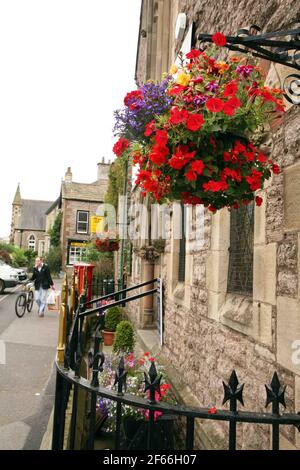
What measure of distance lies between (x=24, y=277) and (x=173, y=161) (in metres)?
21.8

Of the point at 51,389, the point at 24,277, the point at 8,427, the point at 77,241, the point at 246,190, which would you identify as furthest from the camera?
the point at 77,241

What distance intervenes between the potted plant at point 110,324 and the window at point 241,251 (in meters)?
5.59

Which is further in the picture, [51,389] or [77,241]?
[77,241]

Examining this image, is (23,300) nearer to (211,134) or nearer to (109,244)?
(109,244)

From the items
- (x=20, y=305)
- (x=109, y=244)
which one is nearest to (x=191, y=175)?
(x=20, y=305)

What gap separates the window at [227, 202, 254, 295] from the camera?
3311 mm

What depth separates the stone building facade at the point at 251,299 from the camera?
8.04ft

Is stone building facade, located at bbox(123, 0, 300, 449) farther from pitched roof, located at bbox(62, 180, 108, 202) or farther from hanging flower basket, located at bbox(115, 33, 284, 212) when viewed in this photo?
pitched roof, located at bbox(62, 180, 108, 202)

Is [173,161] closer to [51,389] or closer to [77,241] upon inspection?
[51,389]

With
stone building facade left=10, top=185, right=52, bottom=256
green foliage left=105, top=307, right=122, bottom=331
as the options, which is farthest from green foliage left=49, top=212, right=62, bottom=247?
green foliage left=105, top=307, right=122, bottom=331

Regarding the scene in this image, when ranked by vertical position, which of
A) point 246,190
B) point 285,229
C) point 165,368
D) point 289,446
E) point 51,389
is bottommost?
point 51,389

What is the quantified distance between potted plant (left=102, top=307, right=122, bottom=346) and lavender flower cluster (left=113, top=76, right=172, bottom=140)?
22.2 feet
